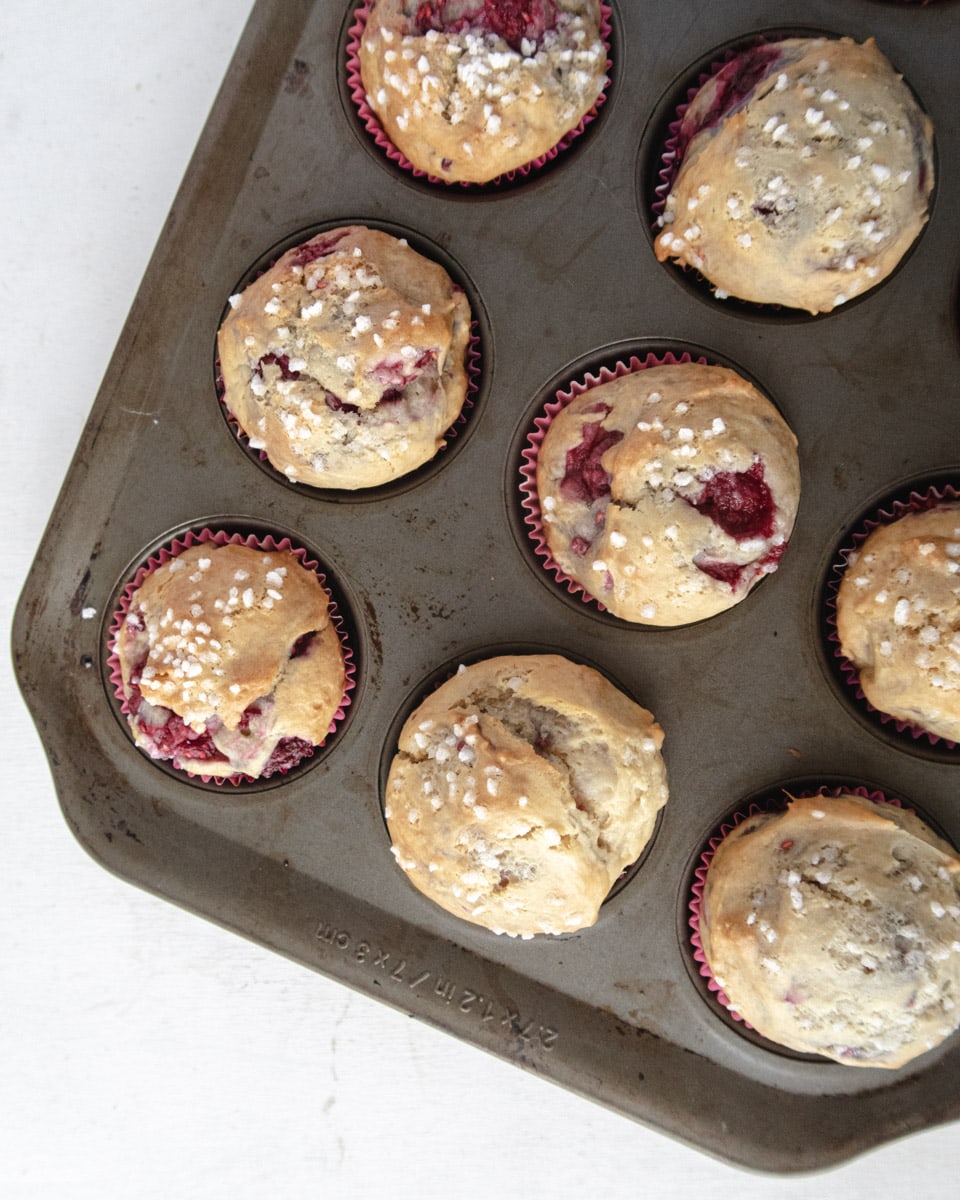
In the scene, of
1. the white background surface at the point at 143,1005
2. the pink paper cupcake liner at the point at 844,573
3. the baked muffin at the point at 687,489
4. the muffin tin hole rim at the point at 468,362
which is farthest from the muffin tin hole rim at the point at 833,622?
the white background surface at the point at 143,1005

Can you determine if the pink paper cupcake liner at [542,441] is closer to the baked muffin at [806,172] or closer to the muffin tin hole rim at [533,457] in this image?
the muffin tin hole rim at [533,457]

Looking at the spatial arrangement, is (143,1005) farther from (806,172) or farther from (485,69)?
(806,172)

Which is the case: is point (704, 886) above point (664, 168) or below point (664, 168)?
below

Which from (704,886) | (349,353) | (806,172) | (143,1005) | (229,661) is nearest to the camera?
(806,172)

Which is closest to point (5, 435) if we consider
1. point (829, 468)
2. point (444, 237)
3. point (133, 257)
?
point (133, 257)

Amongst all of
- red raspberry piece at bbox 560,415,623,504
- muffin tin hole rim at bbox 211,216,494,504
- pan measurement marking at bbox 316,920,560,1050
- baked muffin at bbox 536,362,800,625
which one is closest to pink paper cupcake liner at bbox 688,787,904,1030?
pan measurement marking at bbox 316,920,560,1050

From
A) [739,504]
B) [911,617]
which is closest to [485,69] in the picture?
[739,504]

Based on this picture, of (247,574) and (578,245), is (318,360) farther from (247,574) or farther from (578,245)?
(578,245)
